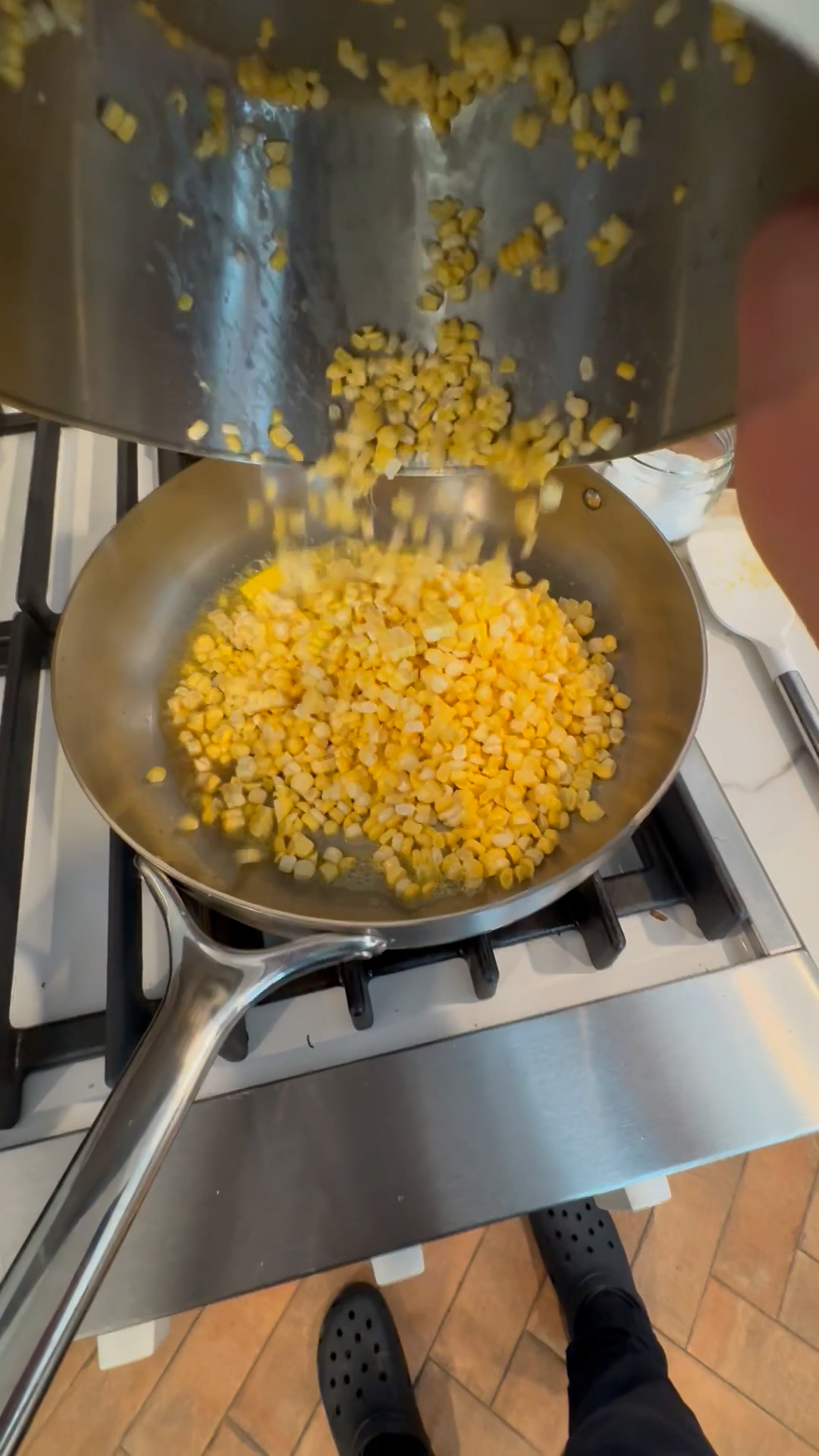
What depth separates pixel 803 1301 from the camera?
128 centimetres

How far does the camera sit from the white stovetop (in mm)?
711

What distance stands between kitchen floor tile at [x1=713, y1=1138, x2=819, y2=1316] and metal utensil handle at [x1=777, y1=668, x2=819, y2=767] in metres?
0.81

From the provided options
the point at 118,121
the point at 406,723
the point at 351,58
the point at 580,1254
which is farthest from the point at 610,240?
the point at 580,1254

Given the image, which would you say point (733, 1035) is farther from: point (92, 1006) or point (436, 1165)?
point (92, 1006)

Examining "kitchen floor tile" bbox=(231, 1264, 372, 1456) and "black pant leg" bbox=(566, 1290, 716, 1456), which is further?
"kitchen floor tile" bbox=(231, 1264, 372, 1456)

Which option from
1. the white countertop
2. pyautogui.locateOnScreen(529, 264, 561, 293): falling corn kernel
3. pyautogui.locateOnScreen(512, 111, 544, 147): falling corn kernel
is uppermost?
pyautogui.locateOnScreen(512, 111, 544, 147): falling corn kernel

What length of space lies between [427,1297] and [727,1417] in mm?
437

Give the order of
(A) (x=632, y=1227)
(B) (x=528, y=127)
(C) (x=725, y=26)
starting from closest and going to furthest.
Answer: (C) (x=725, y=26)
(B) (x=528, y=127)
(A) (x=632, y=1227)

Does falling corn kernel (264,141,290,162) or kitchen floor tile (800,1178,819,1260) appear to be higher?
falling corn kernel (264,141,290,162)

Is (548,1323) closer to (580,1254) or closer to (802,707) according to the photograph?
(580,1254)

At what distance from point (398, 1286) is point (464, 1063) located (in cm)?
80

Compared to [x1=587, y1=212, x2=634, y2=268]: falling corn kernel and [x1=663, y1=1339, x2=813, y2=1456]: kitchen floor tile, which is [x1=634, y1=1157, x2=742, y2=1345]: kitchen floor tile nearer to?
[x1=663, y1=1339, x2=813, y2=1456]: kitchen floor tile

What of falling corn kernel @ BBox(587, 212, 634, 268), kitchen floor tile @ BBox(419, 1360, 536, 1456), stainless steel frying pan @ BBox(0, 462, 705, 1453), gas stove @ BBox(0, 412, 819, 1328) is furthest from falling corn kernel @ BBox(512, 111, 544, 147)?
kitchen floor tile @ BBox(419, 1360, 536, 1456)

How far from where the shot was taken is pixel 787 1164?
1354 millimetres
